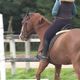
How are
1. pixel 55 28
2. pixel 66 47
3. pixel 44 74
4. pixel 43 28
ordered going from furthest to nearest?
pixel 44 74
pixel 43 28
pixel 55 28
pixel 66 47

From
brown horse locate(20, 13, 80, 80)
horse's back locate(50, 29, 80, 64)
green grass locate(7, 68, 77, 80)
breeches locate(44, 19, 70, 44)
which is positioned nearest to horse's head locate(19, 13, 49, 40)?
brown horse locate(20, 13, 80, 80)

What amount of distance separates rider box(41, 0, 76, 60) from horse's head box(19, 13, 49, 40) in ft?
2.14

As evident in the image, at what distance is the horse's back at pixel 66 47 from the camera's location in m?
9.45

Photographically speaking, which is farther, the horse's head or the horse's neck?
the horse's head

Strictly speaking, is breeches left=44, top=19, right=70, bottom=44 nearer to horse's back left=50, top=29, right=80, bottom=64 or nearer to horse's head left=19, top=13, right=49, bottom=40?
horse's back left=50, top=29, right=80, bottom=64

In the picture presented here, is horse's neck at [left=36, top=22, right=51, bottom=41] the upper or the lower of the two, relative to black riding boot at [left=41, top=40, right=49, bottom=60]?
upper

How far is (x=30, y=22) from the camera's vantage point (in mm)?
10719

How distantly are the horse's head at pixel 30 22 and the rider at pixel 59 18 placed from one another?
2.14ft

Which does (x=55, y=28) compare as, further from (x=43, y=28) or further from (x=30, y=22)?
(x=30, y=22)

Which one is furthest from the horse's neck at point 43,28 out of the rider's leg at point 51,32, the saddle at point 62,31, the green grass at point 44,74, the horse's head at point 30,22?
the green grass at point 44,74

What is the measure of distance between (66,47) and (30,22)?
1.52 meters

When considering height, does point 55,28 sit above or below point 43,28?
above

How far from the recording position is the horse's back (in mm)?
9445

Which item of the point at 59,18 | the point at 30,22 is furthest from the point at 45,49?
the point at 30,22
